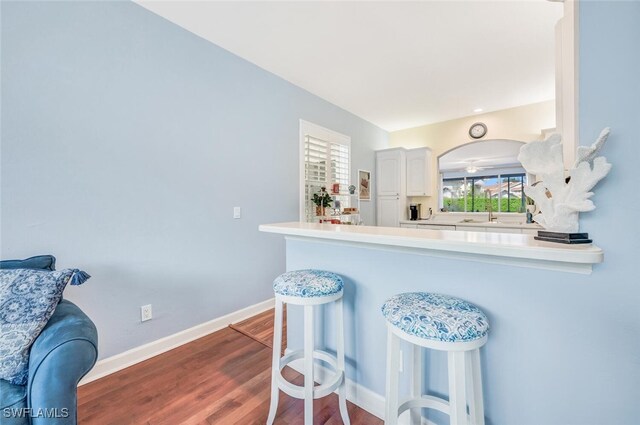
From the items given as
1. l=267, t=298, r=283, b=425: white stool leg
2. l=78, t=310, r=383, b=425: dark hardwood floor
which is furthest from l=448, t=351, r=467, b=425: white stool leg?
l=267, t=298, r=283, b=425: white stool leg

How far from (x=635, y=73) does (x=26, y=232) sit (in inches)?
114

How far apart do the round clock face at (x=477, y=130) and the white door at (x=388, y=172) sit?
1.15m

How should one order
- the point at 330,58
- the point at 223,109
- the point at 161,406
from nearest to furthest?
the point at 161,406, the point at 223,109, the point at 330,58

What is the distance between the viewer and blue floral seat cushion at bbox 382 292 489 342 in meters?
0.92

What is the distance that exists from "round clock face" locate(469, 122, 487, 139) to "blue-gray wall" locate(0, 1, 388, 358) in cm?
329

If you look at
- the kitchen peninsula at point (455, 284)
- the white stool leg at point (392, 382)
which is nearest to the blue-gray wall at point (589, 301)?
the kitchen peninsula at point (455, 284)

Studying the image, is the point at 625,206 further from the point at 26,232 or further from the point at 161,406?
the point at 26,232

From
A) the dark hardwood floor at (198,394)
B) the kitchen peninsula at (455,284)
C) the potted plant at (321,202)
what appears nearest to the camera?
the kitchen peninsula at (455,284)

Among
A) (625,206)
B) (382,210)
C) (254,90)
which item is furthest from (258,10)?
(382,210)

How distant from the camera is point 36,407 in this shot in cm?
93

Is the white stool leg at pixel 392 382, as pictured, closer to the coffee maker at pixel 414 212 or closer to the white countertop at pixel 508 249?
the white countertop at pixel 508 249

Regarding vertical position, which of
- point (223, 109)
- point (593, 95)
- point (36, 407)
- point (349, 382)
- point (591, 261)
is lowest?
point (349, 382)

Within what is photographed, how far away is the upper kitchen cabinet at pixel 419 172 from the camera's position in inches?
183

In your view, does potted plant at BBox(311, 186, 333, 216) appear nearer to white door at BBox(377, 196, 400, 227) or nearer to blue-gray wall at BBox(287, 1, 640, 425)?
white door at BBox(377, 196, 400, 227)
